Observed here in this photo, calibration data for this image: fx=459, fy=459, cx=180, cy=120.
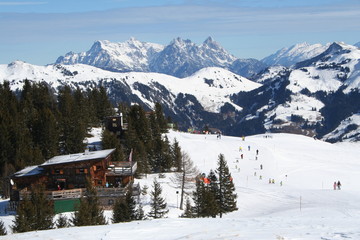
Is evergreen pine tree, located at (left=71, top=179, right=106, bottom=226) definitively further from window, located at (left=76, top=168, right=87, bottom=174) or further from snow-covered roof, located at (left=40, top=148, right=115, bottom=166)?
snow-covered roof, located at (left=40, top=148, right=115, bottom=166)

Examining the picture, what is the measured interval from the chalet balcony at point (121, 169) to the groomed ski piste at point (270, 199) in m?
3.52

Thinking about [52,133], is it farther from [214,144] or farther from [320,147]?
[320,147]

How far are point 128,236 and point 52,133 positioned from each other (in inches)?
1920

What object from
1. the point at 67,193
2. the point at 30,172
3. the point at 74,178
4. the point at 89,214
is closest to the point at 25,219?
the point at 89,214

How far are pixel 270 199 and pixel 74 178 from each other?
24.6 metres

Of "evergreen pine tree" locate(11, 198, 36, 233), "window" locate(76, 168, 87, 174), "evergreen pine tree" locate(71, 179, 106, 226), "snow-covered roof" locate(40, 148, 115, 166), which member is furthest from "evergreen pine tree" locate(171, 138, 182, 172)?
"evergreen pine tree" locate(11, 198, 36, 233)

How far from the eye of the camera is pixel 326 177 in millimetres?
73500

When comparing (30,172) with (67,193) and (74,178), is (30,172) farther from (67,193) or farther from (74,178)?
(67,193)

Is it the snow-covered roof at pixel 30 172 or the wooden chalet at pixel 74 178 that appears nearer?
the wooden chalet at pixel 74 178

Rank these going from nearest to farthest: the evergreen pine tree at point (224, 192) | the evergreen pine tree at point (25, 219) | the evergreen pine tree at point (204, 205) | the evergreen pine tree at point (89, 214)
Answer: the evergreen pine tree at point (25, 219) < the evergreen pine tree at point (89, 214) < the evergreen pine tree at point (204, 205) < the evergreen pine tree at point (224, 192)

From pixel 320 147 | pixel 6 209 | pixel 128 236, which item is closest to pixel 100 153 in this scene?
pixel 6 209

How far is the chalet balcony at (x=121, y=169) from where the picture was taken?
51.5 m

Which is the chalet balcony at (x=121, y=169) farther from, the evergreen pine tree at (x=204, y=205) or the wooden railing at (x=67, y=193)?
the evergreen pine tree at (x=204, y=205)

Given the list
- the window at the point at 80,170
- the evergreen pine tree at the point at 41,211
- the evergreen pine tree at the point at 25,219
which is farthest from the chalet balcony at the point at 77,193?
the evergreen pine tree at the point at 25,219
